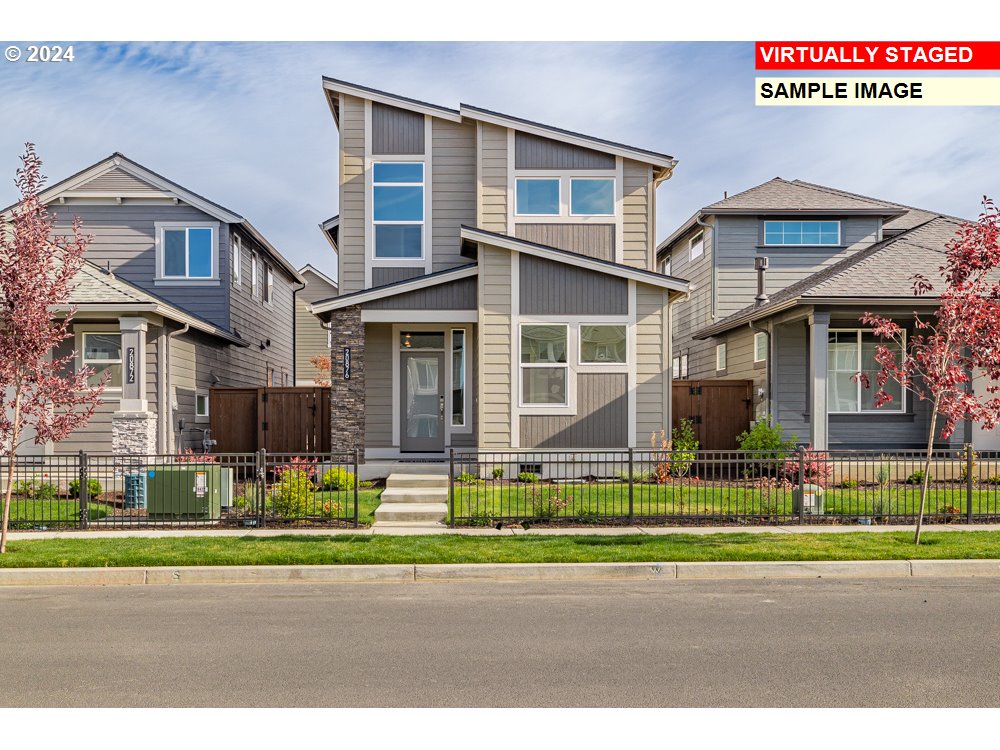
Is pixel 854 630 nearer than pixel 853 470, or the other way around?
pixel 854 630

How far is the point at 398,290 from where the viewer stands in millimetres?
17453

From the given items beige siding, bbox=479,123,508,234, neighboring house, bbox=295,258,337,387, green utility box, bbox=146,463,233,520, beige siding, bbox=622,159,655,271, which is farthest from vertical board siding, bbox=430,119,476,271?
neighboring house, bbox=295,258,337,387

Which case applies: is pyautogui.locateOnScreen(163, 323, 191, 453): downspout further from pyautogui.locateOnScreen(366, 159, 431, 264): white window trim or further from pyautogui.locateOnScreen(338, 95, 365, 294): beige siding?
pyautogui.locateOnScreen(366, 159, 431, 264): white window trim

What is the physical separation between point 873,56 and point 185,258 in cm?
1719

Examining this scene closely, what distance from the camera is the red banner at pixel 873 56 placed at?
13938 millimetres

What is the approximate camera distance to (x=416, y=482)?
51.6 feet

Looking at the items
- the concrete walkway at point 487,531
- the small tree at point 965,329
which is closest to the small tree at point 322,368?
the concrete walkway at point 487,531

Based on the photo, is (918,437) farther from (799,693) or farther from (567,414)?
(799,693)

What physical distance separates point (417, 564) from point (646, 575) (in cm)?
287

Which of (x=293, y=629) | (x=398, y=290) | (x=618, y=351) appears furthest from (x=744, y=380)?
(x=293, y=629)

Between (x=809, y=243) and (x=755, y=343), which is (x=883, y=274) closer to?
(x=755, y=343)

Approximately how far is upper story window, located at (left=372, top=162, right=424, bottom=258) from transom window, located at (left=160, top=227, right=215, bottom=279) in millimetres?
5521

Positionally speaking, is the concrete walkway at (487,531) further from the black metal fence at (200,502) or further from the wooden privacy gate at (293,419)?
the wooden privacy gate at (293,419)

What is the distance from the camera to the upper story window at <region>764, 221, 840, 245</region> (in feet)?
79.3
